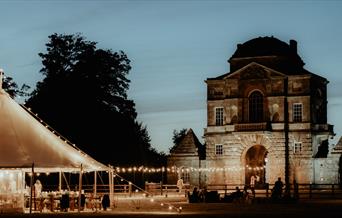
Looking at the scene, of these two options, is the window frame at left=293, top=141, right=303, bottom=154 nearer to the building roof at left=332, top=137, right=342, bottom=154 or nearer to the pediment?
the building roof at left=332, top=137, right=342, bottom=154

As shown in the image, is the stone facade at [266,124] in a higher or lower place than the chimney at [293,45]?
lower

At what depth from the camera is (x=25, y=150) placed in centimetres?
3183

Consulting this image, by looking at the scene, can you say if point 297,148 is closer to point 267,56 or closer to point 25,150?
point 267,56

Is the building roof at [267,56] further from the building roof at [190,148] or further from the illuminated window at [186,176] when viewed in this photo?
the illuminated window at [186,176]

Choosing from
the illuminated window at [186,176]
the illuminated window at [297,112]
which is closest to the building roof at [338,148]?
the illuminated window at [297,112]

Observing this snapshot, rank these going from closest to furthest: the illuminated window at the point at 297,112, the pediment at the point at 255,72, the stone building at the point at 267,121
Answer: the stone building at the point at 267,121
the pediment at the point at 255,72
the illuminated window at the point at 297,112

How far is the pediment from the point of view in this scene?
65688 mm

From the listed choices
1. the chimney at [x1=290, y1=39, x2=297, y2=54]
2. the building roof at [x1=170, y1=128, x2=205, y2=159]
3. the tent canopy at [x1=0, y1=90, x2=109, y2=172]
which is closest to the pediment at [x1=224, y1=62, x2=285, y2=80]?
the chimney at [x1=290, y1=39, x2=297, y2=54]

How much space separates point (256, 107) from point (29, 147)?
3696 cm

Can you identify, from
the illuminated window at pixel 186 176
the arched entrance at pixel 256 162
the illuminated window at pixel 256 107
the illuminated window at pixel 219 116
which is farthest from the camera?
the illuminated window at pixel 186 176

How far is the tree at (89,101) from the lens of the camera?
68.0m

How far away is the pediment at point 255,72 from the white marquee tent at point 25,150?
33437 mm

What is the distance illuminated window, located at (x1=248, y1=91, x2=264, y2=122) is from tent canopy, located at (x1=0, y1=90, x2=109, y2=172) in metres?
34.4

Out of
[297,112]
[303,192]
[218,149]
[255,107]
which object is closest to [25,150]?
[303,192]
